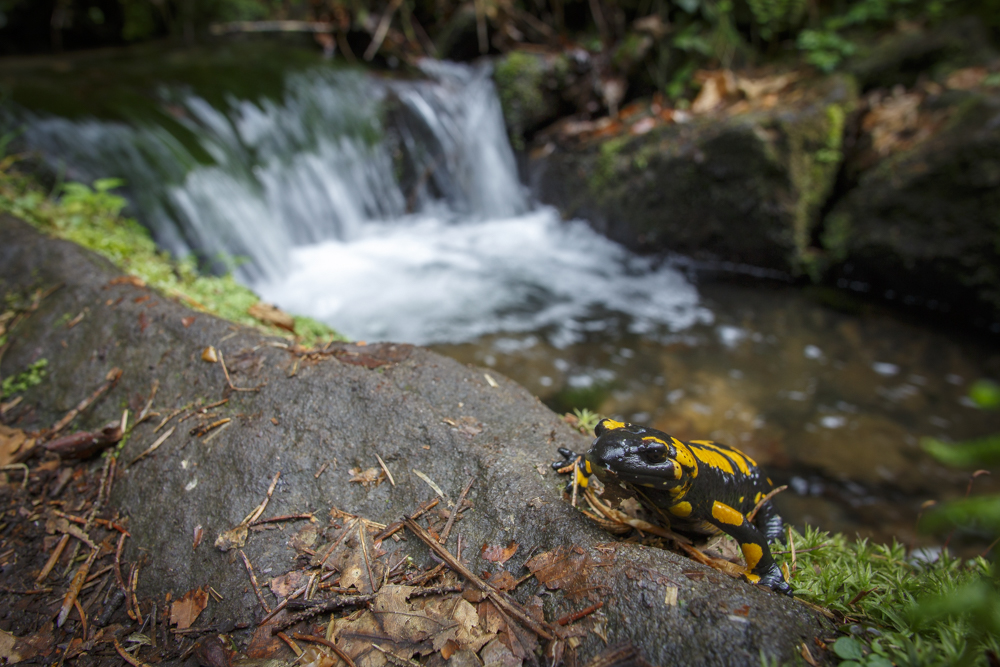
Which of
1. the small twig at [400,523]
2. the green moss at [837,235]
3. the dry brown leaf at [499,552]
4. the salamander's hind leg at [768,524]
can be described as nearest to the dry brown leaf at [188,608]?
the small twig at [400,523]

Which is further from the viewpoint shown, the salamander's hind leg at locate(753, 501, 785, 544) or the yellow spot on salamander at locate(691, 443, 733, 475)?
the salamander's hind leg at locate(753, 501, 785, 544)

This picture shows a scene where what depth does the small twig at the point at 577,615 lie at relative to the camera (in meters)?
1.54

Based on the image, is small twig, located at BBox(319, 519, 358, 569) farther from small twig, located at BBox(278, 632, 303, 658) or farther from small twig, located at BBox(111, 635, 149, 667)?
small twig, located at BBox(111, 635, 149, 667)

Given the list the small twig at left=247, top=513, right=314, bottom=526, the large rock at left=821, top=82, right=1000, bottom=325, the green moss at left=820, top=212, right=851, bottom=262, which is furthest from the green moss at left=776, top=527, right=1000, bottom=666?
the green moss at left=820, top=212, right=851, bottom=262

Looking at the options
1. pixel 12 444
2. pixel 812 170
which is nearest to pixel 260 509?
pixel 12 444

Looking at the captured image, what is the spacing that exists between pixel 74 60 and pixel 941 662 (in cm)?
1341

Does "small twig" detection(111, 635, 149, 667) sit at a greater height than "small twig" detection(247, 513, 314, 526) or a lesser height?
lesser

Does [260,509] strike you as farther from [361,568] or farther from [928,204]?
[928,204]

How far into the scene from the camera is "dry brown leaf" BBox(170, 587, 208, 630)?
1.66m

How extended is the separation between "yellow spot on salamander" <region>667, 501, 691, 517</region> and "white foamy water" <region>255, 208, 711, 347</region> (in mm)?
3885

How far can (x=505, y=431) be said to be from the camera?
2285mm

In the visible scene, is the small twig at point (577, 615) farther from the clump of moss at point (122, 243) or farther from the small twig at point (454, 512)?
the clump of moss at point (122, 243)

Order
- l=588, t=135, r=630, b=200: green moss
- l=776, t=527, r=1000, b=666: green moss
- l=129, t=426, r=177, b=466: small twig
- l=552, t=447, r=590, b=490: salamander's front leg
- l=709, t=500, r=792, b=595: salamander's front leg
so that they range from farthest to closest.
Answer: l=588, t=135, r=630, b=200: green moss → l=129, t=426, r=177, b=466: small twig → l=552, t=447, r=590, b=490: salamander's front leg → l=709, t=500, r=792, b=595: salamander's front leg → l=776, t=527, r=1000, b=666: green moss

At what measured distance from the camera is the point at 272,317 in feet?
11.2
